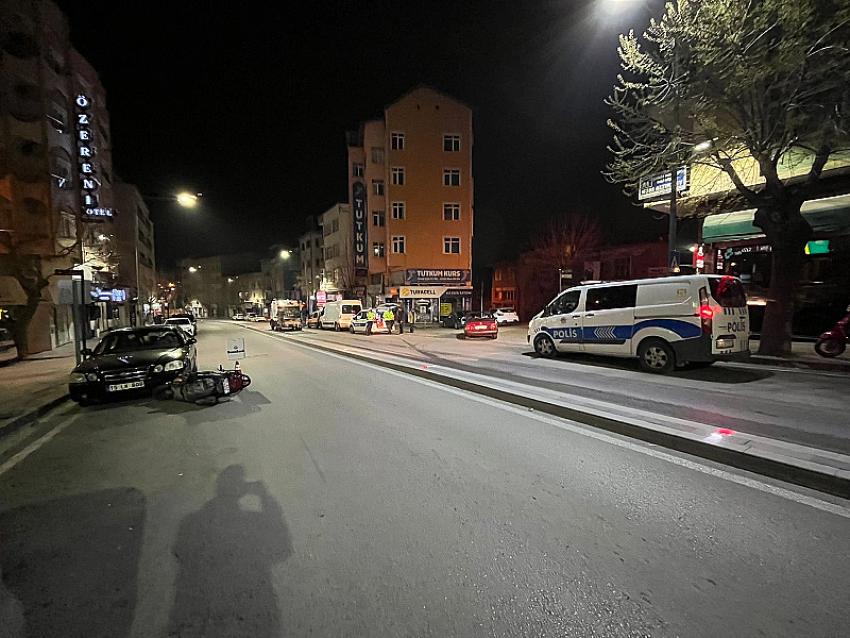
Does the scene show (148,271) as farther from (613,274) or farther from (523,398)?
(523,398)

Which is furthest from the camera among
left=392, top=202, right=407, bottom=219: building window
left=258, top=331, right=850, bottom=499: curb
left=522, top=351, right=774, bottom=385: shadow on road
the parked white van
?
left=392, top=202, right=407, bottom=219: building window

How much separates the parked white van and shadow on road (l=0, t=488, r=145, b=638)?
29818 millimetres

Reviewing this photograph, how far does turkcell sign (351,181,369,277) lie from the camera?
41.1m

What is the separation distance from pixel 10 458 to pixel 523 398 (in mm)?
7340

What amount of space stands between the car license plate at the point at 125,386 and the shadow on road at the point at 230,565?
210 inches

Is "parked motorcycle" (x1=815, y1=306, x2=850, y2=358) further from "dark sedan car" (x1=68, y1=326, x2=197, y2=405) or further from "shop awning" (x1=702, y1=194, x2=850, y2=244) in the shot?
"dark sedan car" (x1=68, y1=326, x2=197, y2=405)

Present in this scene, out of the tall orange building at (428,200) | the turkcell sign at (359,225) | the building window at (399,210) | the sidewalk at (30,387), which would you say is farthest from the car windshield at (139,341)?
the turkcell sign at (359,225)

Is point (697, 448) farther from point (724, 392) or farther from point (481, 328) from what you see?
point (481, 328)

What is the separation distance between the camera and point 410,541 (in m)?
3.25

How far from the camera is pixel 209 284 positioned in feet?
376

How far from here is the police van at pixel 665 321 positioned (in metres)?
9.40

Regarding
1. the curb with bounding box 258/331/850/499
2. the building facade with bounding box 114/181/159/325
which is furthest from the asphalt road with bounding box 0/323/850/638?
the building facade with bounding box 114/181/159/325

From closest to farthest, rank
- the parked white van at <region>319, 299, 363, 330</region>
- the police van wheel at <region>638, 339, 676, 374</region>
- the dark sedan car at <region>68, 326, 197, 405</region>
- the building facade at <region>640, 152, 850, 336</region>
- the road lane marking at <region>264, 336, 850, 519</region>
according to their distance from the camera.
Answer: the road lane marking at <region>264, 336, 850, 519</region> < the dark sedan car at <region>68, 326, 197, 405</region> < the police van wheel at <region>638, 339, 676, 374</region> < the building facade at <region>640, 152, 850, 336</region> < the parked white van at <region>319, 299, 363, 330</region>

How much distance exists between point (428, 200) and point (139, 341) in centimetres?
3155
